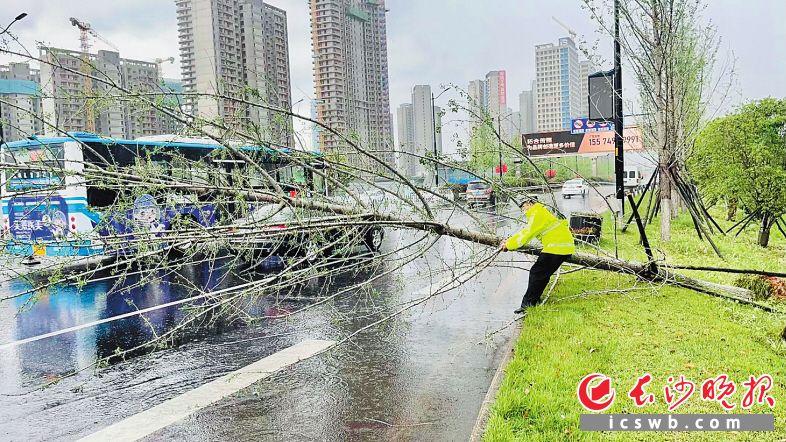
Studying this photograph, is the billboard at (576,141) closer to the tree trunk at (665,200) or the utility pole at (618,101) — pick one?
the utility pole at (618,101)

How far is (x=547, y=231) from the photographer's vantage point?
6566 mm

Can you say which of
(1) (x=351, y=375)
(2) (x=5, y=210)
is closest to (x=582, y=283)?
(1) (x=351, y=375)

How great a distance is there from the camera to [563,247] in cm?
661

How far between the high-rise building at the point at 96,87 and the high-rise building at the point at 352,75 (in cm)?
154

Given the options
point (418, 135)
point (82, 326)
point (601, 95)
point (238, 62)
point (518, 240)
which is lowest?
point (82, 326)

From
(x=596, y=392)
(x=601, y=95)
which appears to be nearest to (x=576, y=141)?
(x=601, y=95)

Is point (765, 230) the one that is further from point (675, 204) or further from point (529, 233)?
point (529, 233)

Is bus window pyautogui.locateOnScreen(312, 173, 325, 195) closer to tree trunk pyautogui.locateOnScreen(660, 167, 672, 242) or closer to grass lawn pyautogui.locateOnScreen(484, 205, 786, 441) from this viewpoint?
grass lawn pyautogui.locateOnScreen(484, 205, 786, 441)

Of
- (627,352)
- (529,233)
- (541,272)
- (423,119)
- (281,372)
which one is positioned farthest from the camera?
(423,119)

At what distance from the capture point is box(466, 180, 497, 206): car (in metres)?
7.08

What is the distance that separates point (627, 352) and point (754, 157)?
8.23 m

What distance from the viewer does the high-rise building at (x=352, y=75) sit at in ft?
19.6

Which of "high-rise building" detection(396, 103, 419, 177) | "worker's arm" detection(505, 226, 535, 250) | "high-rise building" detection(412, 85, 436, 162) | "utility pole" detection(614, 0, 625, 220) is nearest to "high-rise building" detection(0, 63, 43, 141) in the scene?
"high-rise building" detection(396, 103, 419, 177)

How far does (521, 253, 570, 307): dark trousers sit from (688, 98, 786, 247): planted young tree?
22.5 ft
